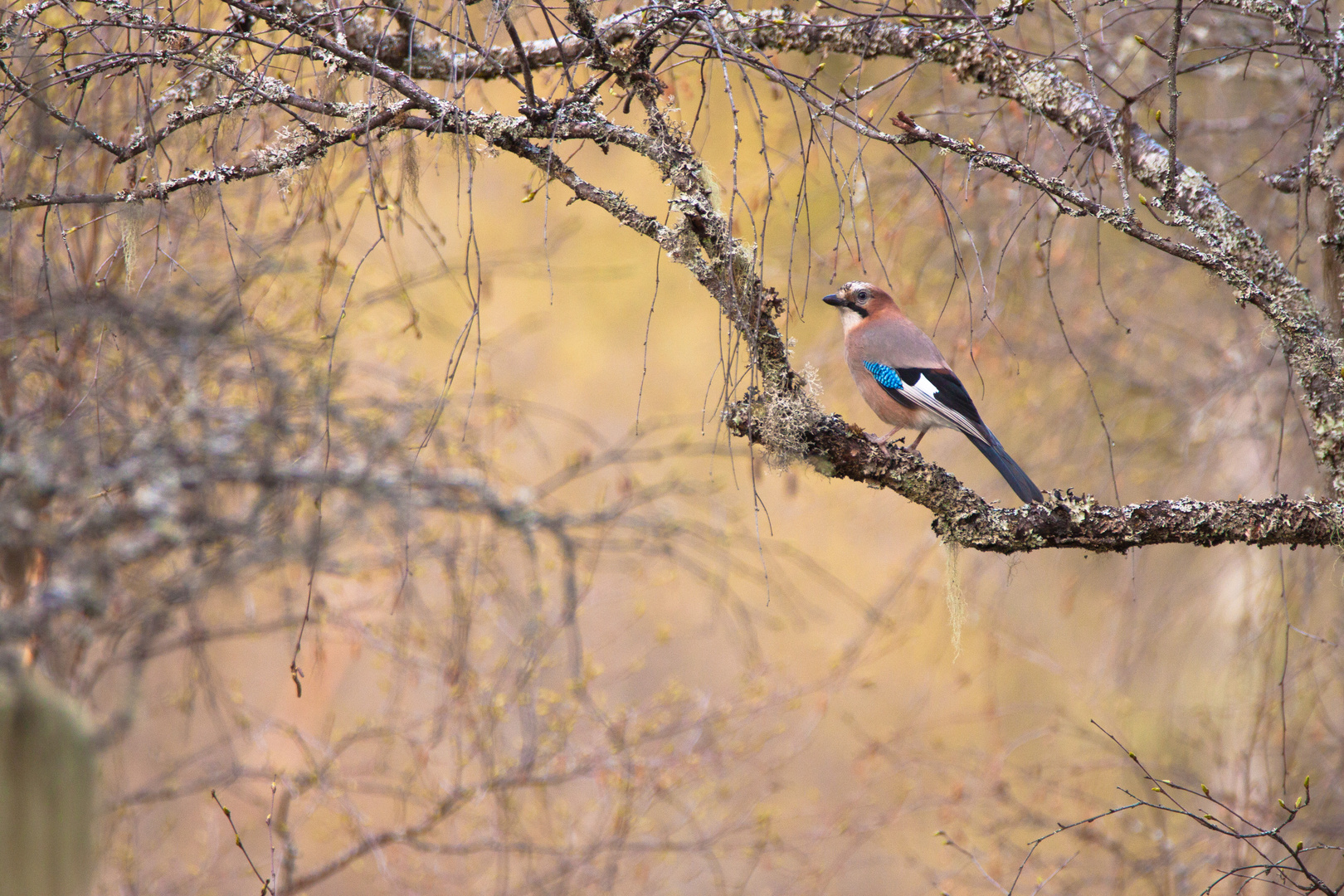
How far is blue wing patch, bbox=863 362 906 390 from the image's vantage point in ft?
14.1

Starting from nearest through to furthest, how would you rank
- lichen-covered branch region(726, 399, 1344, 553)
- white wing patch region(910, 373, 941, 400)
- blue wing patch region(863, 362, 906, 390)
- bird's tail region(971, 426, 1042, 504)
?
1. lichen-covered branch region(726, 399, 1344, 553)
2. bird's tail region(971, 426, 1042, 504)
3. white wing patch region(910, 373, 941, 400)
4. blue wing patch region(863, 362, 906, 390)

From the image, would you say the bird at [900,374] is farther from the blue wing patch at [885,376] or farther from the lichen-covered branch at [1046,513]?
the lichen-covered branch at [1046,513]

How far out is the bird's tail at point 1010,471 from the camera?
3.25 metres

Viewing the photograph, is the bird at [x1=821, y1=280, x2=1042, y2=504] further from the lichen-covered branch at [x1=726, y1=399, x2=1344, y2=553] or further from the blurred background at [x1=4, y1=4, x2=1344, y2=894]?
the lichen-covered branch at [x1=726, y1=399, x2=1344, y2=553]

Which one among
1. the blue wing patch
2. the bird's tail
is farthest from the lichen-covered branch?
the blue wing patch

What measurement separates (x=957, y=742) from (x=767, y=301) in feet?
39.7

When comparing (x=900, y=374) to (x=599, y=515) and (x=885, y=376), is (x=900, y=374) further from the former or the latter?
(x=599, y=515)

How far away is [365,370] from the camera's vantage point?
17.3 ft

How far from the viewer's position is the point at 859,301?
4.95 m

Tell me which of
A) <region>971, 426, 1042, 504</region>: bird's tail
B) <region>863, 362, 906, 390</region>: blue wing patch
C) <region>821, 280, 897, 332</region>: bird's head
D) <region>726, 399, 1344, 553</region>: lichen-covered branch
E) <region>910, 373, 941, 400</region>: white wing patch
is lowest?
<region>726, 399, 1344, 553</region>: lichen-covered branch

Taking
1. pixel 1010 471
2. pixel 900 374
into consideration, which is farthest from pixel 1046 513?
pixel 900 374

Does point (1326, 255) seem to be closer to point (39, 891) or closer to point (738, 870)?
point (39, 891)

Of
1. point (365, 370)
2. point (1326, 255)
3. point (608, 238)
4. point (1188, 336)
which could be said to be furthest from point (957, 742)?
point (1326, 255)

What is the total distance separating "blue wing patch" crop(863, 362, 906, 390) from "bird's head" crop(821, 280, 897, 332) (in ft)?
1.71
